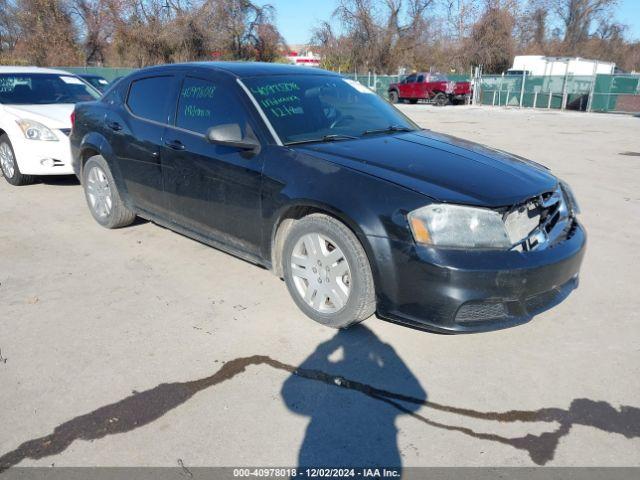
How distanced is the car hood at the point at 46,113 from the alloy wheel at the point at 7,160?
0.51 metres

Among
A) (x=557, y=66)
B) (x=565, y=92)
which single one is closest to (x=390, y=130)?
(x=565, y=92)

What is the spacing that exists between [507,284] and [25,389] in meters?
2.70

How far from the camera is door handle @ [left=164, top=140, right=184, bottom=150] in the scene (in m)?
4.09

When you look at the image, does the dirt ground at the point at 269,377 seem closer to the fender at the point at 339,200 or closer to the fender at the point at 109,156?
the fender at the point at 339,200

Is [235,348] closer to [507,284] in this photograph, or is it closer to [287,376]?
[287,376]

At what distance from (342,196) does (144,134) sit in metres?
2.30

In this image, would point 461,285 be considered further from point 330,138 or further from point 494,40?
point 494,40

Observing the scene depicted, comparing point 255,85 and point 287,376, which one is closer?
point 287,376

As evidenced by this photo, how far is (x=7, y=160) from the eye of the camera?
7.11 meters

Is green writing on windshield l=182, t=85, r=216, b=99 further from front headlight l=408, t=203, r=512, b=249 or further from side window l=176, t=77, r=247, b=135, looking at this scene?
front headlight l=408, t=203, r=512, b=249

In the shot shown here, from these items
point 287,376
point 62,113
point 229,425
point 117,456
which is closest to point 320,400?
point 287,376

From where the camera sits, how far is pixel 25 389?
9.05 ft

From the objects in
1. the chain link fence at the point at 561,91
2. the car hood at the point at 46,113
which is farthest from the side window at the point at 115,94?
the chain link fence at the point at 561,91

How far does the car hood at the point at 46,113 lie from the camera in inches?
266
